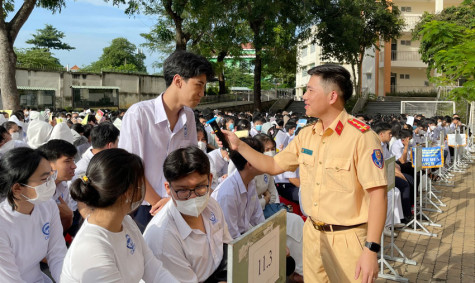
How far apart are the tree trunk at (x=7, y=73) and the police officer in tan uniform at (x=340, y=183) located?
42.8ft

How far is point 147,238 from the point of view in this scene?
218 cm

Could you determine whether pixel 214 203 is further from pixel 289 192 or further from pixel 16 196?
pixel 289 192

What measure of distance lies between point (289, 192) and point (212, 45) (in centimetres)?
1726

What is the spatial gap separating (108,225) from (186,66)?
107cm

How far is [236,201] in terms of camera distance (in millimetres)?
3260

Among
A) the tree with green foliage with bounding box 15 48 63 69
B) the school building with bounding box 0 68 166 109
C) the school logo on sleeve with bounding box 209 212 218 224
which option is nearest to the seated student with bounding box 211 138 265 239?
the school logo on sleeve with bounding box 209 212 218 224

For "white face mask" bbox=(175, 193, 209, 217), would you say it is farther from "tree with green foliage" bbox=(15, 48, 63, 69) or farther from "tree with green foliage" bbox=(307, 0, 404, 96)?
"tree with green foliage" bbox=(15, 48, 63, 69)

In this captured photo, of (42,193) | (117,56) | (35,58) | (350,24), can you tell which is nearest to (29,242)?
(42,193)

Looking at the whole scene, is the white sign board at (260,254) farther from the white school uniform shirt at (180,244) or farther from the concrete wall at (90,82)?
the concrete wall at (90,82)

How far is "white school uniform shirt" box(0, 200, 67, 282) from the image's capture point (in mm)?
2221

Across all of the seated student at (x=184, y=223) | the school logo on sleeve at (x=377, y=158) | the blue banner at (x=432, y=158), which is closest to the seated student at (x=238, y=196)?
the seated student at (x=184, y=223)

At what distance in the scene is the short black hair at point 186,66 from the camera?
247 cm

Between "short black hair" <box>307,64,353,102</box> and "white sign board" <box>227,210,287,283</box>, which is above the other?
"short black hair" <box>307,64,353,102</box>

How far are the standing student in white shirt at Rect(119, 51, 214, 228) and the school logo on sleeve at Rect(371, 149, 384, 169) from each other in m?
1.04
